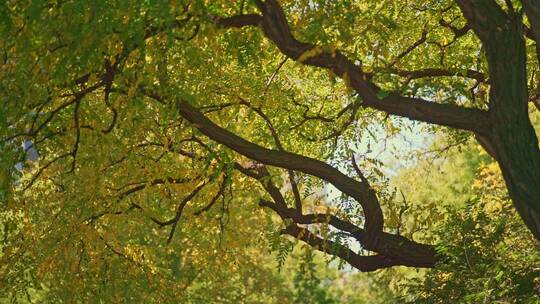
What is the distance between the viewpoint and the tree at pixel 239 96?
884 cm

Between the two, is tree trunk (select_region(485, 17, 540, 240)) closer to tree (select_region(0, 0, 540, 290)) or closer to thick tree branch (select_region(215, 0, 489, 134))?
tree (select_region(0, 0, 540, 290))

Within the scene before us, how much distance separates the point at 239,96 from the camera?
12898 millimetres

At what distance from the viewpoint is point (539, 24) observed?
927 centimetres

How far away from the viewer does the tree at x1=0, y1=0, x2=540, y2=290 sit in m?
8.84

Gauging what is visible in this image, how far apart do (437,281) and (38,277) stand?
4.90 m

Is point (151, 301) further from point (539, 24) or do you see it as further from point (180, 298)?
point (539, 24)

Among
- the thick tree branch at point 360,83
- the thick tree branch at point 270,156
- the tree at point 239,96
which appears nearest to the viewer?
the tree at point 239,96

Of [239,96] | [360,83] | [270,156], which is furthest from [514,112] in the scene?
[239,96]

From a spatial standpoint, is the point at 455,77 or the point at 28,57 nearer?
the point at 28,57

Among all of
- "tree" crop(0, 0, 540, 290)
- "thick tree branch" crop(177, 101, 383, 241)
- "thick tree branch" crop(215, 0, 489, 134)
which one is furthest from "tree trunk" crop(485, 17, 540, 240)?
"thick tree branch" crop(177, 101, 383, 241)

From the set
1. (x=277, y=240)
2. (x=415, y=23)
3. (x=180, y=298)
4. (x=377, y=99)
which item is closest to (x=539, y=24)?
(x=377, y=99)

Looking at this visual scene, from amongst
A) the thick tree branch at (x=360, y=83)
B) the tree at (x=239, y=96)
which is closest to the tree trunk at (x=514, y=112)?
the tree at (x=239, y=96)

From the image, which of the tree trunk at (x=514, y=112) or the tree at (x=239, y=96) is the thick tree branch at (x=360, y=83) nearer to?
the tree at (x=239, y=96)

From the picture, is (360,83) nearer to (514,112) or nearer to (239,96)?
(514,112)
